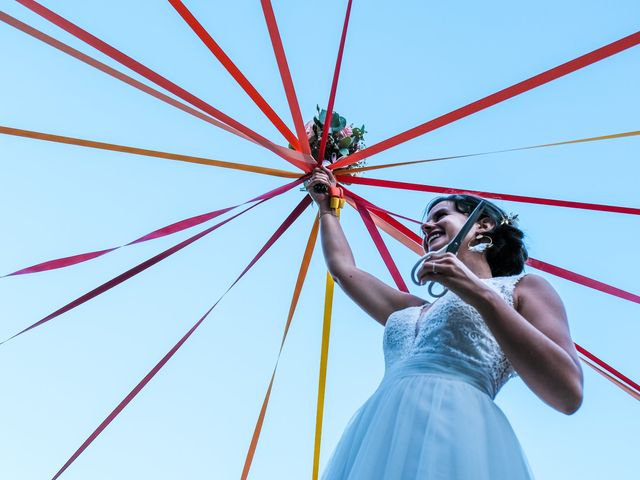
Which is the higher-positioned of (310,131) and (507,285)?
(310,131)

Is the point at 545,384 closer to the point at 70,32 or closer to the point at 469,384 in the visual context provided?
the point at 469,384

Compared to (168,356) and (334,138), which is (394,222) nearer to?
(334,138)

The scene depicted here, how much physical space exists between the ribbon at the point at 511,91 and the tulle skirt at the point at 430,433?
2.85 ft

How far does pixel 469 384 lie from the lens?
5.44ft

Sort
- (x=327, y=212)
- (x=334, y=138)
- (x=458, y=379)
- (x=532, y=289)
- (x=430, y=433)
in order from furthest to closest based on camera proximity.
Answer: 1. (x=334, y=138)
2. (x=327, y=212)
3. (x=532, y=289)
4. (x=458, y=379)
5. (x=430, y=433)

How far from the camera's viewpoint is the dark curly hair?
2225mm

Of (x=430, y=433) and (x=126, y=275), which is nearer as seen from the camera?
(x=430, y=433)

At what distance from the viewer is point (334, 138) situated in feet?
9.06

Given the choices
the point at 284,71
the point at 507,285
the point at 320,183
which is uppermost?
the point at 284,71

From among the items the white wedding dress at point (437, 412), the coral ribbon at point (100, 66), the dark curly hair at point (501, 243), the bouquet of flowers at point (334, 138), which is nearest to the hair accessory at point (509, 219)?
the dark curly hair at point (501, 243)

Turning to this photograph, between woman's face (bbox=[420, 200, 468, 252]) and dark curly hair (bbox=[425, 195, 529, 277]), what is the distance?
4 cm

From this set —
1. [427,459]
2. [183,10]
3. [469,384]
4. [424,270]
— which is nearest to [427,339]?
[469,384]

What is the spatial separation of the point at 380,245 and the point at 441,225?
576 mm

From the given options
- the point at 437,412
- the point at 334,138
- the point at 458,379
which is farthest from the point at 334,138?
the point at 437,412
